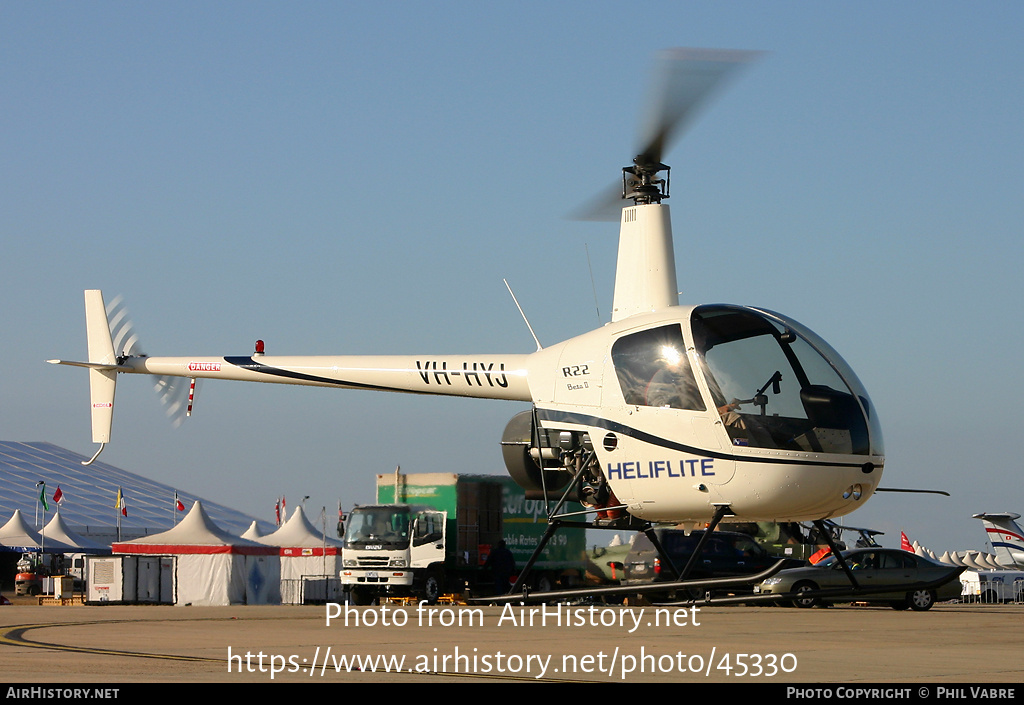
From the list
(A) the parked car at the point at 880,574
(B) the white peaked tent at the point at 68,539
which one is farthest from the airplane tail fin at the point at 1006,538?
(B) the white peaked tent at the point at 68,539

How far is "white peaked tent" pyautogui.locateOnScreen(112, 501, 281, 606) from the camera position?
1284 inches

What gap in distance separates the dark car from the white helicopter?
13.9m

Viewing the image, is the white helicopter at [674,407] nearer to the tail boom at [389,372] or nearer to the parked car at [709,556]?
the tail boom at [389,372]

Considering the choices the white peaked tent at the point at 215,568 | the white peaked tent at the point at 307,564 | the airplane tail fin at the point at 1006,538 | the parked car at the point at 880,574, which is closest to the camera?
the parked car at the point at 880,574

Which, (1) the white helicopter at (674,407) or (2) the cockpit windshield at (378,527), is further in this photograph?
(2) the cockpit windshield at (378,527)

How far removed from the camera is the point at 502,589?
26.4 meters

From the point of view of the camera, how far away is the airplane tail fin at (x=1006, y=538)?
43.3 metres

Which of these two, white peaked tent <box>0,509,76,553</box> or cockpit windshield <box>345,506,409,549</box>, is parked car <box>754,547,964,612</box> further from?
white peaked tent <box>0,509,76,553</box>

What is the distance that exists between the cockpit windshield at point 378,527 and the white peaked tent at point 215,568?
853 cm

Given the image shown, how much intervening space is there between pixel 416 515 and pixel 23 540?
26.0 m

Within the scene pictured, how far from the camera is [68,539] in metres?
48.3

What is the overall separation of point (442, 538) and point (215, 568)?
1011 cm

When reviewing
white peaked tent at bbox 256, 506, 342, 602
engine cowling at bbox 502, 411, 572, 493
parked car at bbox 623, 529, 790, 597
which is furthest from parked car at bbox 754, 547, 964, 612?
white peaked tent at bbox 256, 506, 342, 602
